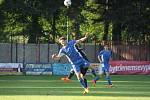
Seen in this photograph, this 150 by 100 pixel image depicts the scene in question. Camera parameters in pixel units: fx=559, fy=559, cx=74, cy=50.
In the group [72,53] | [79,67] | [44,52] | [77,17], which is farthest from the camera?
[77,17]

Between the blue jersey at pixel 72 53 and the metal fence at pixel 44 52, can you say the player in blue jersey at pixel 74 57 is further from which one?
the metal fence at pixel 44 52

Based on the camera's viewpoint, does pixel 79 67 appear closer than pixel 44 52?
Yes

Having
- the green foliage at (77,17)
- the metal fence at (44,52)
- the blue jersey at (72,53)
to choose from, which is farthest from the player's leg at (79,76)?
the green foliage at (77,17)

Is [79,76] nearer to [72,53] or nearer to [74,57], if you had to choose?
[74,57]

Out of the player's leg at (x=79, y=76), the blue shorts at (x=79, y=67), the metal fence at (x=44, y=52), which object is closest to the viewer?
the player's leg at (x=79, y=76)

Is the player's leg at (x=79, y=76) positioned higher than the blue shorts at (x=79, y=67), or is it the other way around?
the blue shorts at (x=79, y=67)

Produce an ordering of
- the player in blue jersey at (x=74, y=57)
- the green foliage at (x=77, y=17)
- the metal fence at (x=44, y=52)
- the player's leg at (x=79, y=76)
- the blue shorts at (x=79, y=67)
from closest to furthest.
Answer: the player in blue jersey at (x=74, y=57) → the player's leg at (x=79, y=76) → the blue shorts at (x=79, y=67) → the metal fence at (x=44, y=52) → the green foliage at (x=77, y=17)

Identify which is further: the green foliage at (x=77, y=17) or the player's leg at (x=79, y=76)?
the green foliage at (x=77, y=17)

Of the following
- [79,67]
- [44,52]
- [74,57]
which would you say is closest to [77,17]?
[44,52]

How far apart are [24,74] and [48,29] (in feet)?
47.0

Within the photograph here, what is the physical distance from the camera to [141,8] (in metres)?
45.9

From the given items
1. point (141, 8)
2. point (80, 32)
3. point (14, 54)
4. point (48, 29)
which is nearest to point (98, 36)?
point (80, 32)

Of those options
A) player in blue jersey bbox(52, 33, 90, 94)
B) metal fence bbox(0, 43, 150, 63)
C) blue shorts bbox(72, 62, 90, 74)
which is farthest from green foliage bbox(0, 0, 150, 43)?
player in blue jersey bbox(52, 33, 90, 94)

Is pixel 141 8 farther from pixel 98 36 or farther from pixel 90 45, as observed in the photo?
pixel 98 36
